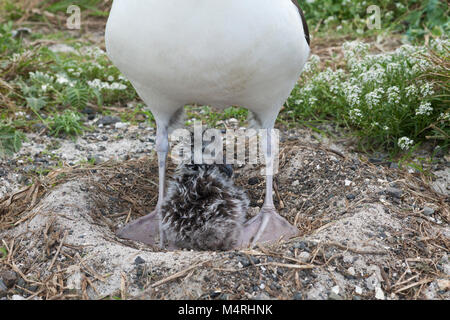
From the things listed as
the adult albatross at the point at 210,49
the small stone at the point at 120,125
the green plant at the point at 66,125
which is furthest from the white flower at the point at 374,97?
the green plant at the point at 66,125

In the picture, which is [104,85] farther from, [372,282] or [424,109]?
[372,282]

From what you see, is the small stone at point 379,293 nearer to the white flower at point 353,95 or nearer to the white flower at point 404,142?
the white flower at point 404,142

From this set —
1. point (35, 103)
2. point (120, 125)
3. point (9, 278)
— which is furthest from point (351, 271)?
point (35, 103)

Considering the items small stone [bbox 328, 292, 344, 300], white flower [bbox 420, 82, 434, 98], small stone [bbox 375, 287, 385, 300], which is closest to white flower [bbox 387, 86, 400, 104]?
white flower [bbox 420, 82, 434, 98]

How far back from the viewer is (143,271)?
2.66 metres

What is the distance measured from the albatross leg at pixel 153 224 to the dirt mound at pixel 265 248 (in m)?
0.11

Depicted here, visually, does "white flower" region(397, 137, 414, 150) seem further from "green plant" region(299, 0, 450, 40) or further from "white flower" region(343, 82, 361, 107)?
"green plant" region(299, 0, 450, 40)

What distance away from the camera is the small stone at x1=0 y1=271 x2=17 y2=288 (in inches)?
108

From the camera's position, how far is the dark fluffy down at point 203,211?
130 inches

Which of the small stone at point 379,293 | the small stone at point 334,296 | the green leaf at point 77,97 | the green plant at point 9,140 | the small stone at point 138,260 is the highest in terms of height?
the small stone at point 334,296

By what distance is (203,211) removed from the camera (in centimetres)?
A: 335
